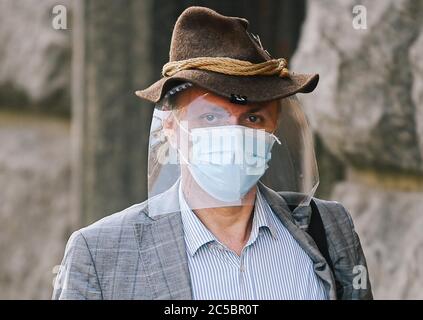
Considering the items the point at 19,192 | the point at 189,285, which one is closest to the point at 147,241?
the point at 189,285

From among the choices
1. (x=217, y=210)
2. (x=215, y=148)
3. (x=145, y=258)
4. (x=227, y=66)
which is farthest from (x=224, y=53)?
(x=145, y=258)

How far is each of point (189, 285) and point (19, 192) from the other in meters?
2.38

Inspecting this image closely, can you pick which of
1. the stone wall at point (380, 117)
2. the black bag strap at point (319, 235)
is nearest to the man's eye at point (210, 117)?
the black bag strap at point (319, 235)

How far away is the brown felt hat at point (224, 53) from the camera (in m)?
1.89

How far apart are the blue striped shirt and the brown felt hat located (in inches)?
8.8

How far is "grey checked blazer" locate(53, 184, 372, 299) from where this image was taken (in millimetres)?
1823

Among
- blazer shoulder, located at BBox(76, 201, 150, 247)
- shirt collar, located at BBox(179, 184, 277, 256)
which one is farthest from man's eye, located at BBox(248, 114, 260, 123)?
blazer shoulder, located at BBox(76, 201, 150, 247)

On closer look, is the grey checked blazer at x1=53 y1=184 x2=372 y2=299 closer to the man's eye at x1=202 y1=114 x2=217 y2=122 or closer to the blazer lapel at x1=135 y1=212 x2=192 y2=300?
the blazer lapel at x1=135 y1=212 x2=192 y2=300

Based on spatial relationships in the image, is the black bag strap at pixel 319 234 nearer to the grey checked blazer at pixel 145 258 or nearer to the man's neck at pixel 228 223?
the grey checked blazer at pixel 145 258

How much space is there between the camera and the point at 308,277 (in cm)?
192

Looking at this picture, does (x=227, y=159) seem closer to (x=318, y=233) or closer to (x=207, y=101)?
(x=207, y=101)

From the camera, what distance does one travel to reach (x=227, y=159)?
1.93 m

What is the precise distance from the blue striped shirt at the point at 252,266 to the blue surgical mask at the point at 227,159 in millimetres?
62
